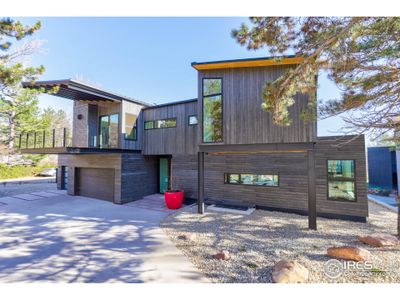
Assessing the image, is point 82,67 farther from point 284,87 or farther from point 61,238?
point 284,87

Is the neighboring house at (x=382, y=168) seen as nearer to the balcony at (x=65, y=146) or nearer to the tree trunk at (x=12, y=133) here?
the balcony at (x=65, y=146)

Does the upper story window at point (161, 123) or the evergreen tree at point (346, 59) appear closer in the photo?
the evergreen tree at point (346, 59)

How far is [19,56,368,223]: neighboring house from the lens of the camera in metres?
5.95

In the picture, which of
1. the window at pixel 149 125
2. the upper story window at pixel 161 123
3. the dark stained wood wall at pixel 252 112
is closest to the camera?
the dark stained wood wall at pixel 252 112

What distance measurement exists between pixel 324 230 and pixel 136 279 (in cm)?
521

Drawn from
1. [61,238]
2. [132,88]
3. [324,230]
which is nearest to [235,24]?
[324,230]

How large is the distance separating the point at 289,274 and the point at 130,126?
872 centimetres

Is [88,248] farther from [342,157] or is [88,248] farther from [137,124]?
[342,157]

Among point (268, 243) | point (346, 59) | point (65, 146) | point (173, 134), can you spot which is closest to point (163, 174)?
point (173, 134)

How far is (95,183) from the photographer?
9.73 m

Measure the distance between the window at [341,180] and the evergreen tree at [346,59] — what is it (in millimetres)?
1989

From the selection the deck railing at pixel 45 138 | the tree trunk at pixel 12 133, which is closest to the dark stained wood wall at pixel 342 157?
the deck railing at pixel 45 138

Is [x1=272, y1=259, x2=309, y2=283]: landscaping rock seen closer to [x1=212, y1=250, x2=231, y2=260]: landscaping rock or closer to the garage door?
[x1=212, y1=250, x2=231, y2=260]: landscaping rock

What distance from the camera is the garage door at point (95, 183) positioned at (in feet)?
29.9
